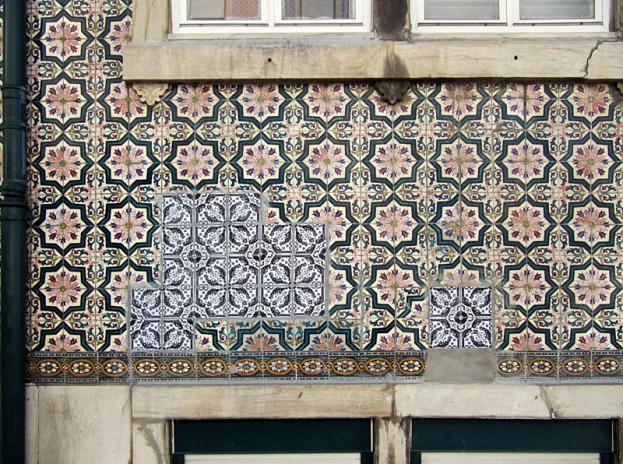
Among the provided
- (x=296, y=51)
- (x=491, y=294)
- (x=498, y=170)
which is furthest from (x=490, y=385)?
(x=296, y=51)

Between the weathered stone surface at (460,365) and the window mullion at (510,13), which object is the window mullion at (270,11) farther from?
the weathered stone surface at (460,365)

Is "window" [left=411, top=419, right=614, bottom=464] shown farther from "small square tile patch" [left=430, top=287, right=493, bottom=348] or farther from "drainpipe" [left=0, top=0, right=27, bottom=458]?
"drainpipe" [left=0, top=0, right=27, bottom=458]

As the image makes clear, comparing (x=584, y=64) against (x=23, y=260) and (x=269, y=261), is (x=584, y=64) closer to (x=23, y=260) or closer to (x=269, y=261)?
(x=269, y=261)

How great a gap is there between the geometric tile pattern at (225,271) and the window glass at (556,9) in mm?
1748

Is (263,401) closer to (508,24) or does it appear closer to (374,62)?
(374,62)

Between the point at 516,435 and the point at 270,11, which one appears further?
the point at 270,11

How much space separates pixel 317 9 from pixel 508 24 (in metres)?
1.10

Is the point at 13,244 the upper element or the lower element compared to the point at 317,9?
lower

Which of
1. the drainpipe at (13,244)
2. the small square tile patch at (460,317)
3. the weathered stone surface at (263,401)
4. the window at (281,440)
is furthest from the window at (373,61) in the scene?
the window at (281,440)

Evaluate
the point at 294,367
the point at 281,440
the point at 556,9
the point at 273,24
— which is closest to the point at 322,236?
the point at 294,367

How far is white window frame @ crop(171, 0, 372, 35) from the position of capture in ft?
11.6

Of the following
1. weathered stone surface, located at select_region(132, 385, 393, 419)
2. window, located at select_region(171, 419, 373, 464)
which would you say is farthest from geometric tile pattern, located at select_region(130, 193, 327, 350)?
window, located at select_region(171, 419, 373, 464)

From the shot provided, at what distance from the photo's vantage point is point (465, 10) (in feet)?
11.7

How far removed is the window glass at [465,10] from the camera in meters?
3.57
